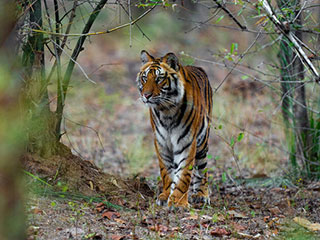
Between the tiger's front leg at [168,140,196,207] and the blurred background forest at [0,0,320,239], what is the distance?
430 millimetres

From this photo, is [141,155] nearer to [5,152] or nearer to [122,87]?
[122,87]

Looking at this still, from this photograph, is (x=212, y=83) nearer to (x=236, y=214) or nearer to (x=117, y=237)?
(x=236, y=214)

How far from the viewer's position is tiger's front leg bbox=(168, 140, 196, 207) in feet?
16.8

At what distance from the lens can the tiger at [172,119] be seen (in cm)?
514

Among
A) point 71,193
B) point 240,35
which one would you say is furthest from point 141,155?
point 240,35

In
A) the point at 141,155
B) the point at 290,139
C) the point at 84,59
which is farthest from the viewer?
the point at 84,59

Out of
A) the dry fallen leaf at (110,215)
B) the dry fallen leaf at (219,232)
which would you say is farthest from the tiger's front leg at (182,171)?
the dry fallen leaf at (219,232)

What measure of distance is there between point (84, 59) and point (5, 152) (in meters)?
15.3

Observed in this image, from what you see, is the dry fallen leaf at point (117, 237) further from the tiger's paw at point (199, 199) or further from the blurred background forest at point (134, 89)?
the tiger's paw at point (199, 199)

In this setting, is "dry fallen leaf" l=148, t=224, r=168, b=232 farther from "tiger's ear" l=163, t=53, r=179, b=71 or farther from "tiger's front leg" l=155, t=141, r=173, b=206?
"tiger's ear" l=163, t=53, r=179, b=71

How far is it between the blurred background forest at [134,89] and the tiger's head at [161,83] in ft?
0.69

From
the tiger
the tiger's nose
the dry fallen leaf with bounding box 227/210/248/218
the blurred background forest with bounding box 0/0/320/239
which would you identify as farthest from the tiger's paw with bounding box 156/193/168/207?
the tiger's nose

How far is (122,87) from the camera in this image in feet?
44.7

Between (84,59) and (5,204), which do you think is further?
(84,59)
